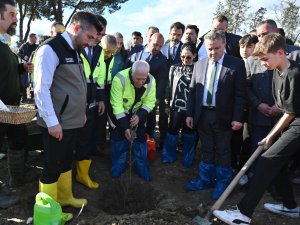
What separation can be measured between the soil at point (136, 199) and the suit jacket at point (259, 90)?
3.23 feet

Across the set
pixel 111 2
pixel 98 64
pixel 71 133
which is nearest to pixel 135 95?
pixel 98 64

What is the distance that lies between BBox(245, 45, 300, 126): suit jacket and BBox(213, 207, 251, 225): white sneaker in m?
1.39

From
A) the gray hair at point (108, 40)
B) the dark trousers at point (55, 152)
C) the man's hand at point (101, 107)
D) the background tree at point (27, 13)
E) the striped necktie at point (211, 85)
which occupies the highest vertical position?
the background tree at point (27, 13)

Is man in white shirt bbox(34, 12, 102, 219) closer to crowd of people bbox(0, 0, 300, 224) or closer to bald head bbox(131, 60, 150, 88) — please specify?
crowd of people bbox(0, 0, 300, 224)

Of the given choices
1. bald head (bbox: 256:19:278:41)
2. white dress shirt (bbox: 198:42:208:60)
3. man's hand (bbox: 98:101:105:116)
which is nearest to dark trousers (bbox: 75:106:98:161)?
man's hand (bbox: 98:101:105:116)

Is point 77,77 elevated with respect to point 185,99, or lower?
elevated

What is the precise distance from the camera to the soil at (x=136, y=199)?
3.44 metres

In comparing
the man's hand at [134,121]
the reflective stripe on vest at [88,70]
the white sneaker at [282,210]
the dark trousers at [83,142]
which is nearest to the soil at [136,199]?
the white sneaker at [282,210]

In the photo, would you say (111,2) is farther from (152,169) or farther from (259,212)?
(259,212)

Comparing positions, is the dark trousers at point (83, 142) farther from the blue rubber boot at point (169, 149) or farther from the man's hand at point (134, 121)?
the blue rubber boot at point (169, 149)

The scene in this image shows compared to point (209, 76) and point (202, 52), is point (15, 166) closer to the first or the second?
point (209, 76)

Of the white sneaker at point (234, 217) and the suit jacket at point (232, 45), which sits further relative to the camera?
the suit jacket at point (232, 45)

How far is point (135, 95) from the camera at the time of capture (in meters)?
4.77

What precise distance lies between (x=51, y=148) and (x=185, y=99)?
2.37 m
